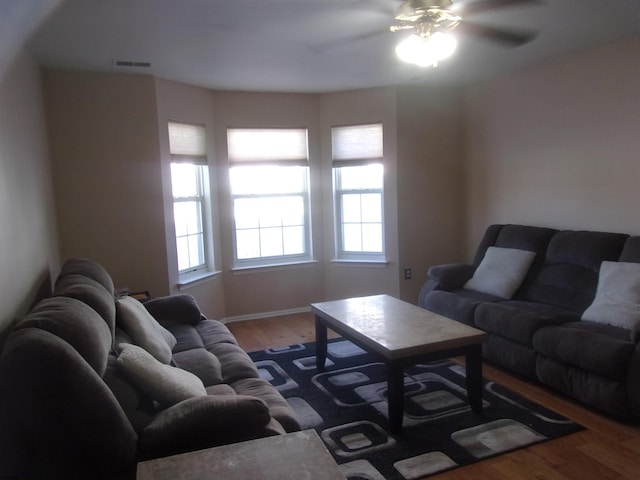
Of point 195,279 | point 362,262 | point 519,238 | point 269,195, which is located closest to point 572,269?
point 519,238

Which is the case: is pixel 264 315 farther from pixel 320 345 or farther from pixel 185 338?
pixel 185 338

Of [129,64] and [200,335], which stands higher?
[129,64]

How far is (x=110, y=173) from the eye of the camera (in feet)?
13.6

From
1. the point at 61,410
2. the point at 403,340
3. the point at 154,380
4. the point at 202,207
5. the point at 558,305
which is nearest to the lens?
the point at 61,410

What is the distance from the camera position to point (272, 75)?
4.32m

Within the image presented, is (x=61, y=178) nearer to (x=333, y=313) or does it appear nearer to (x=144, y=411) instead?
(x=333, y=313)

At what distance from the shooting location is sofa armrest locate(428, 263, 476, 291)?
14.4ft

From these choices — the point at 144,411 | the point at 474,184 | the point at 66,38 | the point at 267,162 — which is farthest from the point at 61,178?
the point at 474,184

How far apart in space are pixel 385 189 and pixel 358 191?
318 mm

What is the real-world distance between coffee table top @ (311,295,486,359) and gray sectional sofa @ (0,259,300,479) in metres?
0.82

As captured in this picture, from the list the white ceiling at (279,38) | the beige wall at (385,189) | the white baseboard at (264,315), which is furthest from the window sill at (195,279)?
the white ceiling at (279,38)

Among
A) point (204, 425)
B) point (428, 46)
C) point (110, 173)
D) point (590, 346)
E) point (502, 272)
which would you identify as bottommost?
point (590, 346)

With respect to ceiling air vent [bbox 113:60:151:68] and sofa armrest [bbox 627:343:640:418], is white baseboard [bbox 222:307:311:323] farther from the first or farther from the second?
sofa armrest [bbox 627:343:640:418]

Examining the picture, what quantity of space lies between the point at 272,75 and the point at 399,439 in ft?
10.2
